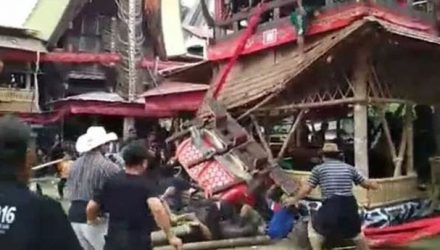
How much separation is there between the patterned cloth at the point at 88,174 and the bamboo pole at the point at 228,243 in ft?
7.95

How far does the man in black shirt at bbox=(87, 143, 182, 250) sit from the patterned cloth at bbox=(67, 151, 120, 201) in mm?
1061

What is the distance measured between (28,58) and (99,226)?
20795 mm

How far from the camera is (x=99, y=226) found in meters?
6.28

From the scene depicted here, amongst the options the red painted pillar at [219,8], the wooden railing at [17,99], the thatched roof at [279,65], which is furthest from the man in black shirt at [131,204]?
the wooden railing at [17,99]

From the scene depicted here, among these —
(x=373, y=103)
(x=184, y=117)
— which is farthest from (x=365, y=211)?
(x=184, y=117)

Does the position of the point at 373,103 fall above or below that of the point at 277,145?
above

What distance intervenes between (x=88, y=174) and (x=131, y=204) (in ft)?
4.34

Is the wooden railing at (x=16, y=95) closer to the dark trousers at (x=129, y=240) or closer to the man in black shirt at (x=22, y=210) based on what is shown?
the dark trousers at (x=129, y=240)

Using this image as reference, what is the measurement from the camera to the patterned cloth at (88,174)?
6465 mm

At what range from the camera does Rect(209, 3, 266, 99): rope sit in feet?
43.9

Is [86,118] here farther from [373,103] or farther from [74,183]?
[74,183]

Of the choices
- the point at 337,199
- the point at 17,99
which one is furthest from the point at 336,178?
the point at 17,99

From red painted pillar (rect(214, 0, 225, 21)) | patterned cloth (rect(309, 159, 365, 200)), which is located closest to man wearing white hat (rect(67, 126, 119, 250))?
patterned cloth (rect(309, 159, 365, 200))

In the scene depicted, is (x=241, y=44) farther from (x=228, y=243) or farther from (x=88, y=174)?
(x=88, y=174)
